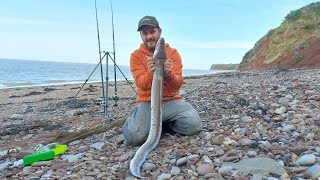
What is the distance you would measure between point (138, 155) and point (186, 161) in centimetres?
66

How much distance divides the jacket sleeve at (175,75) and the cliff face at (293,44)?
18452 millimetres

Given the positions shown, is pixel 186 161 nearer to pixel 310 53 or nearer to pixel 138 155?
pixel 138 155

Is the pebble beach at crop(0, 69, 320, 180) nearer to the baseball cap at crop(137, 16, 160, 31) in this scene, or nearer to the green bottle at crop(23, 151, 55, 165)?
the green bottle at crop(23, 151, 55, 165)

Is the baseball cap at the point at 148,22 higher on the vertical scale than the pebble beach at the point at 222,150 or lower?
higher

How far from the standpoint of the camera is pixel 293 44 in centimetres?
2952

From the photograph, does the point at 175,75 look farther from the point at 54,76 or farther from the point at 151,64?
the point at 54,76

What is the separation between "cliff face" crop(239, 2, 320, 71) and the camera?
→ 2459 cm

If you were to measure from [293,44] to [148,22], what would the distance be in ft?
90.1

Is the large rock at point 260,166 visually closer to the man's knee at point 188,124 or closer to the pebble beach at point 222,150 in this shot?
the pebble beach at point 222,150

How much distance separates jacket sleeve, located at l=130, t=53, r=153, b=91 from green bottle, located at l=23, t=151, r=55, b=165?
65.9 inches

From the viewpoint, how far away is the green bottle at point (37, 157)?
479 cm

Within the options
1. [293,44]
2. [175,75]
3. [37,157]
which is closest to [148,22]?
[175,75]

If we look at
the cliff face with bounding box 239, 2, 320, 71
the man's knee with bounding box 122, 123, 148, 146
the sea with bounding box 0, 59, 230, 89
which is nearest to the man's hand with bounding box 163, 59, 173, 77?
the man's knee with bounding box 122, 123, 148, 146

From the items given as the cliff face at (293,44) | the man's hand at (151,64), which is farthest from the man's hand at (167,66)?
the cliff face at (293,44)
